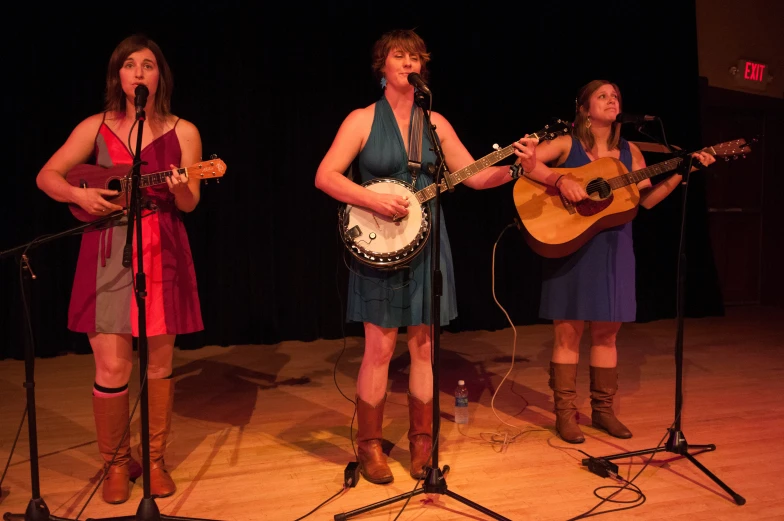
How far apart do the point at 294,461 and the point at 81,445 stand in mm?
1148

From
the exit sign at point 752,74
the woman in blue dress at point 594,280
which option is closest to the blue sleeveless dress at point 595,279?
the woman in blue dress at point 594,280

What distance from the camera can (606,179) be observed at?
12.3 ft

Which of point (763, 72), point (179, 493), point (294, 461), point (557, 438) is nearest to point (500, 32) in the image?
point (763, 72)

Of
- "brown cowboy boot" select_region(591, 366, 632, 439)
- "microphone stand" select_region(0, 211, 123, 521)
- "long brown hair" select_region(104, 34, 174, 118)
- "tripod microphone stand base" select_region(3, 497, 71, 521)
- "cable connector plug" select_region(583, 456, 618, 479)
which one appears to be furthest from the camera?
"brown cowboy boot" select_region(591, 366, 632, 439)

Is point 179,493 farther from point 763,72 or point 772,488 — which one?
point 763,72

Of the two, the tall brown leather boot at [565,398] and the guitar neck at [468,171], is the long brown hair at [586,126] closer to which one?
the guitar neck at [468,171]

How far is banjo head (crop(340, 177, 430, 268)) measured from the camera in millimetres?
3107

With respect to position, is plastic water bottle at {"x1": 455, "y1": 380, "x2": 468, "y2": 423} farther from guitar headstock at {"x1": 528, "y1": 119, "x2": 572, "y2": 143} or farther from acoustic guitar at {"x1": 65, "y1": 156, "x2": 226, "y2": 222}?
acoustic guitar at {"x1": 65, "y1": 156, "x2": 226, "y2": 222}

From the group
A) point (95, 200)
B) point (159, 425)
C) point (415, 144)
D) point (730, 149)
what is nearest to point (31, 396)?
point (159, 425)

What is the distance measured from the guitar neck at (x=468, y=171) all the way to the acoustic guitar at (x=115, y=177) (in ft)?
2.76

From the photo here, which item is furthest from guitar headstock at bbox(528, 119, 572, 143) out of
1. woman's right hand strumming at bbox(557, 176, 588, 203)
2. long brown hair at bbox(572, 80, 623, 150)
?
long brown hair at bbox(572, 80, 623, 150)

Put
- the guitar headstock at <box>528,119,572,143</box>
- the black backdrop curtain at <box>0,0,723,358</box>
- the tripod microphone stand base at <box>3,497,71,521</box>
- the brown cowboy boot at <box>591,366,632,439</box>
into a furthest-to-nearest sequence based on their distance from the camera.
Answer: the black backdrop curtain at <box>0,0,723,358</box> < the brown cowboy boot at <box>591,366,632,439</box> < the guitar headstock at <box>528,119,572,143</box> < the tripod microphone stand base at <box>3,497,71,521</box>

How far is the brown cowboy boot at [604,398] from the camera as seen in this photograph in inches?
156

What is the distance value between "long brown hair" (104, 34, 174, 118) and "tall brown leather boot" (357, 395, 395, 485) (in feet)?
5.09
